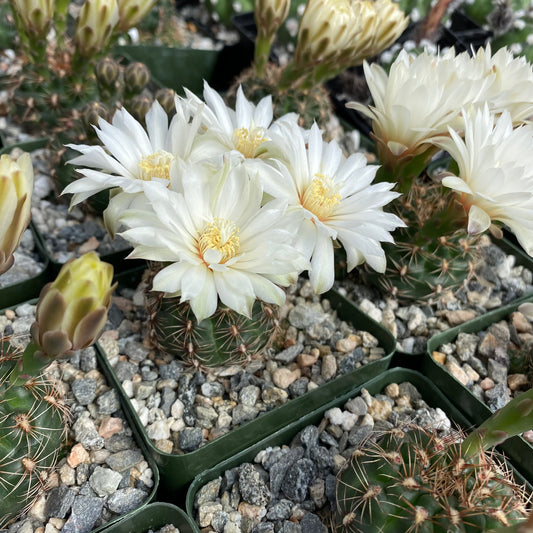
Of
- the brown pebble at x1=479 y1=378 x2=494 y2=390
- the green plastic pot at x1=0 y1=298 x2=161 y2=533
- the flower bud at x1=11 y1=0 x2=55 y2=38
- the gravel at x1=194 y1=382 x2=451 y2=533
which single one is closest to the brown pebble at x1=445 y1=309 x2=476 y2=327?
the brown pebble at x1=479 y1=378 x2=494 y2=390

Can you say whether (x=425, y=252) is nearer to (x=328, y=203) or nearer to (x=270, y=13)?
(x=328, y=203)

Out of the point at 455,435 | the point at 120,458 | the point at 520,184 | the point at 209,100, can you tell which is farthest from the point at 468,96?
the point at 120,458

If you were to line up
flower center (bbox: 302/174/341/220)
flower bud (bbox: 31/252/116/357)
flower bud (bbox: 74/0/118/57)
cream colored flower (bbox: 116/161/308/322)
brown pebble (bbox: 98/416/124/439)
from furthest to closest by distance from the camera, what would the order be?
1. flower bud (bbox: 74/0/118/57)
2. brown pebble (bbox: 98/416/124/439)
3. flower center (bbox: 302/174/341/220)
4. cream colored flower (bbox: 116/161/308/322)
5. flower bud (bbox: 31/252/116/357)

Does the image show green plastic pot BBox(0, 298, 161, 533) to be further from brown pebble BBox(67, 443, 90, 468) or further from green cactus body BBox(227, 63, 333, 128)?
green cactus body BBox(227, 63, 333, 128)

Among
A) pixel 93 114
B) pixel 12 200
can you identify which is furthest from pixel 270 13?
pixel 12 200

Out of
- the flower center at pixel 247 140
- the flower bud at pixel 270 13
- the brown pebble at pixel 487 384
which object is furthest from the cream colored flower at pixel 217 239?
the flower bud at pixel 270 13

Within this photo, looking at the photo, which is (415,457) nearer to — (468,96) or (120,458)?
(120,458)

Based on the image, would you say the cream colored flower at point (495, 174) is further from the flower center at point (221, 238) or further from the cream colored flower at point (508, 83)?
the flower center at point (221, 238)
